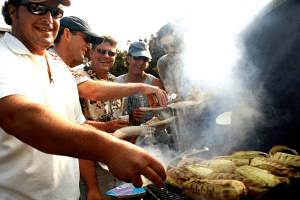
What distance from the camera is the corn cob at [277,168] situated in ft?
4.05

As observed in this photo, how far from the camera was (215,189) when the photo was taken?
1134 mm

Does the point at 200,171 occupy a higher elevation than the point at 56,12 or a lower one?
lower

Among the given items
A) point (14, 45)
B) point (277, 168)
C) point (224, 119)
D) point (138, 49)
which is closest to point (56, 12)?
point (14, 45)

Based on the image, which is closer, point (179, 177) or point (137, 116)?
point (179, 177)

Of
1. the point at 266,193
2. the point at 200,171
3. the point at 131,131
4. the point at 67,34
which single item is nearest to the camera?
the point at 266,193

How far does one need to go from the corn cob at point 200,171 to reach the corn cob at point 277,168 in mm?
401

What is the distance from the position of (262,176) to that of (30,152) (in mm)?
1644

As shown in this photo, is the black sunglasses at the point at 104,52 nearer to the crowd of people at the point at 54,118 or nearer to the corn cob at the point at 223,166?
the crowd of people at the point at 54,118

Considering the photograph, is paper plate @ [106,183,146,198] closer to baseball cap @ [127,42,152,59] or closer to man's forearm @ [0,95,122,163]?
man's forearm @ [0,95,122,163]

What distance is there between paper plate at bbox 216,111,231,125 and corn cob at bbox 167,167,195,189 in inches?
55.1

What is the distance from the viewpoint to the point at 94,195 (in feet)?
6.02

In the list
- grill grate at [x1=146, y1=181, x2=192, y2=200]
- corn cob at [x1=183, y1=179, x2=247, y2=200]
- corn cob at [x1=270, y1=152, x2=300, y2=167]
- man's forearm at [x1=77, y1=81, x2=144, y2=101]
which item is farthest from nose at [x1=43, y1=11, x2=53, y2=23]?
corn cob at [x1=270, y1=152, x2=300, y2=167]

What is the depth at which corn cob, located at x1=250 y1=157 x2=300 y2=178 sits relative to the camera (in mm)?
1233

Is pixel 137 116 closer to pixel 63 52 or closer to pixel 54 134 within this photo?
pixel 63 52
